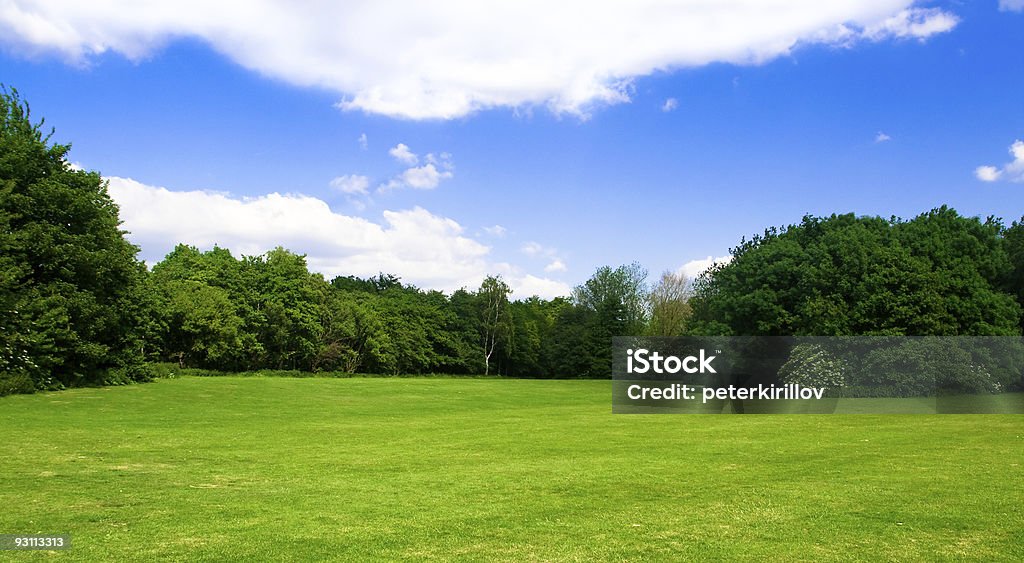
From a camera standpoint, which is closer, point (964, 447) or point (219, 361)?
point (964, 447)

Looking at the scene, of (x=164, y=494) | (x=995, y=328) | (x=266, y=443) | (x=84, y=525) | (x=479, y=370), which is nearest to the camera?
(x=84, y=525)

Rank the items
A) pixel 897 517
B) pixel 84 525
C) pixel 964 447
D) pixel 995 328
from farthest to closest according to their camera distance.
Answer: pixel 995 328 → pixel 964 447 → pixel 897 517 → pixel 84 525

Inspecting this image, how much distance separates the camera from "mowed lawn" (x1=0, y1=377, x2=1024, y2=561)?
9.02 meters

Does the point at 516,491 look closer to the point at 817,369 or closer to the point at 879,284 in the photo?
the point at 817,369

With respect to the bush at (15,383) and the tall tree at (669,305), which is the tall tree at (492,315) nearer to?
the tall tree at (669,305)

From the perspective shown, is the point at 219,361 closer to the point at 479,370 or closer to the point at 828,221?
the point at 479,370

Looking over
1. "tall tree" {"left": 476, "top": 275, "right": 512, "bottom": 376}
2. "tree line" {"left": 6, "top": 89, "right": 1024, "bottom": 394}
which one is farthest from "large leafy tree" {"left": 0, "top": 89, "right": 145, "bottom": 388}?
"tall tree" {"left": 476, "top": 275, "right": 512, "bottom": 376}

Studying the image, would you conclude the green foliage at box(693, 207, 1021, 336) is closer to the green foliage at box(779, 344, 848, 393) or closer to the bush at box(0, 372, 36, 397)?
the green foliage at box(779, 344, 848, 393)

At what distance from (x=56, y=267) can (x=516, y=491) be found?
38630mm

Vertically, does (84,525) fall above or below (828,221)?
below

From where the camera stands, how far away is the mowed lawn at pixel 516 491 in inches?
355

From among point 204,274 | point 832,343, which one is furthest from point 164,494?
point 204,274

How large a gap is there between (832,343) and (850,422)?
41.8 feet

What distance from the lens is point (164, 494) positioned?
494 inches
